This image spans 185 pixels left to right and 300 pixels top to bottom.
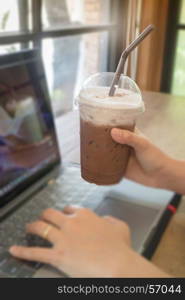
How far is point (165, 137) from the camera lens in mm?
881

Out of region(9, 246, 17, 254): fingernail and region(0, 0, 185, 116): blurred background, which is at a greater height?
region(0, 0, 185, 116): blurred background

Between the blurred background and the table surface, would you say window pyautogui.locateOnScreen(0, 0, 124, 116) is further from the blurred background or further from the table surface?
the table surface

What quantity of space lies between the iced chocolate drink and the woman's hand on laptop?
0.06 metres

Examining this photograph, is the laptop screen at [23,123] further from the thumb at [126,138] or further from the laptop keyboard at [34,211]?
the thumb at [126,138]

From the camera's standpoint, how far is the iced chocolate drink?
18.5 inches

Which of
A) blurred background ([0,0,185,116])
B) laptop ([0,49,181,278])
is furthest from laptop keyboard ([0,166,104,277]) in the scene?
blurred background ([0,0,185,116])

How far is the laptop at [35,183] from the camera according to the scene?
0.58 m

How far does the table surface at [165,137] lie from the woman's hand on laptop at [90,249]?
0.11 m

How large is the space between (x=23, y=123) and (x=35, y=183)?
0.14m

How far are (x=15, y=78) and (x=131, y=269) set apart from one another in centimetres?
52

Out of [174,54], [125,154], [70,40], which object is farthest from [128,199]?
[70,40]

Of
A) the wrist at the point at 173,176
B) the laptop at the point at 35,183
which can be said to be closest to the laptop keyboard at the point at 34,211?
the laptop at the point at 35,183

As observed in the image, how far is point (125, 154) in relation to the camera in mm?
534
